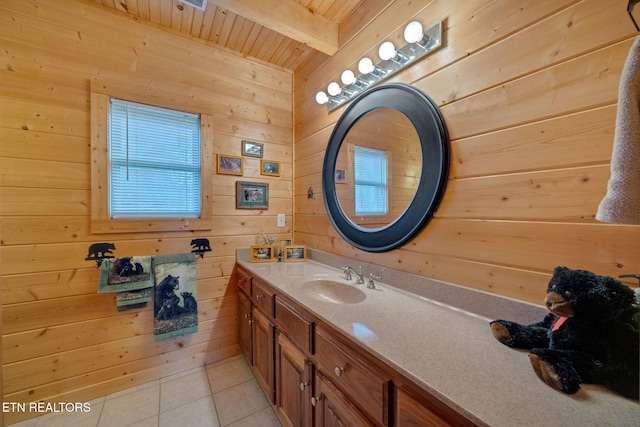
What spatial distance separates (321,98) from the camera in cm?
190

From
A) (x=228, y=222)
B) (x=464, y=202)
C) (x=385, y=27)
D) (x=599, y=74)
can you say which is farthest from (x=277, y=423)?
(x=385, y=27)

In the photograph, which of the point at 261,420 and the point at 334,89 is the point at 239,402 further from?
the point at 334,89

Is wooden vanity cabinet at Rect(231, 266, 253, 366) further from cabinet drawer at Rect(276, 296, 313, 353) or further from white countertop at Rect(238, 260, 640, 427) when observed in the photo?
white countertop at Rect(238, 260, 640, 427)

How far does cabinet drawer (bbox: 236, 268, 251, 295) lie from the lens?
6.07 ft

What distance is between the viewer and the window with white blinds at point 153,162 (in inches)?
67.6

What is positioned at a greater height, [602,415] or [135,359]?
[602,415]

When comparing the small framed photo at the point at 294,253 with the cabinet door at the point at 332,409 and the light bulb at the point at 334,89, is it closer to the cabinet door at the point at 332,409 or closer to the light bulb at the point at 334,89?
the cabinet door at the point at 332,409

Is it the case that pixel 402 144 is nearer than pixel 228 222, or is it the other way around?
pixel 402 144

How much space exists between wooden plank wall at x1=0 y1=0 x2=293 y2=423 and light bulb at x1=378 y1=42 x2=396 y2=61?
1382mm

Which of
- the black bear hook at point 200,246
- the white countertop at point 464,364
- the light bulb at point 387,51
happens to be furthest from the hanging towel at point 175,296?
the light bulb at point 387,51

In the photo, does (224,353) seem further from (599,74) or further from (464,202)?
(599,74)

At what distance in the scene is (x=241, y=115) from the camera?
7.03ft

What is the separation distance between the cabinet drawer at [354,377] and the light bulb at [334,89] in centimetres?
154

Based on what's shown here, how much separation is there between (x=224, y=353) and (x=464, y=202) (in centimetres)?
218
